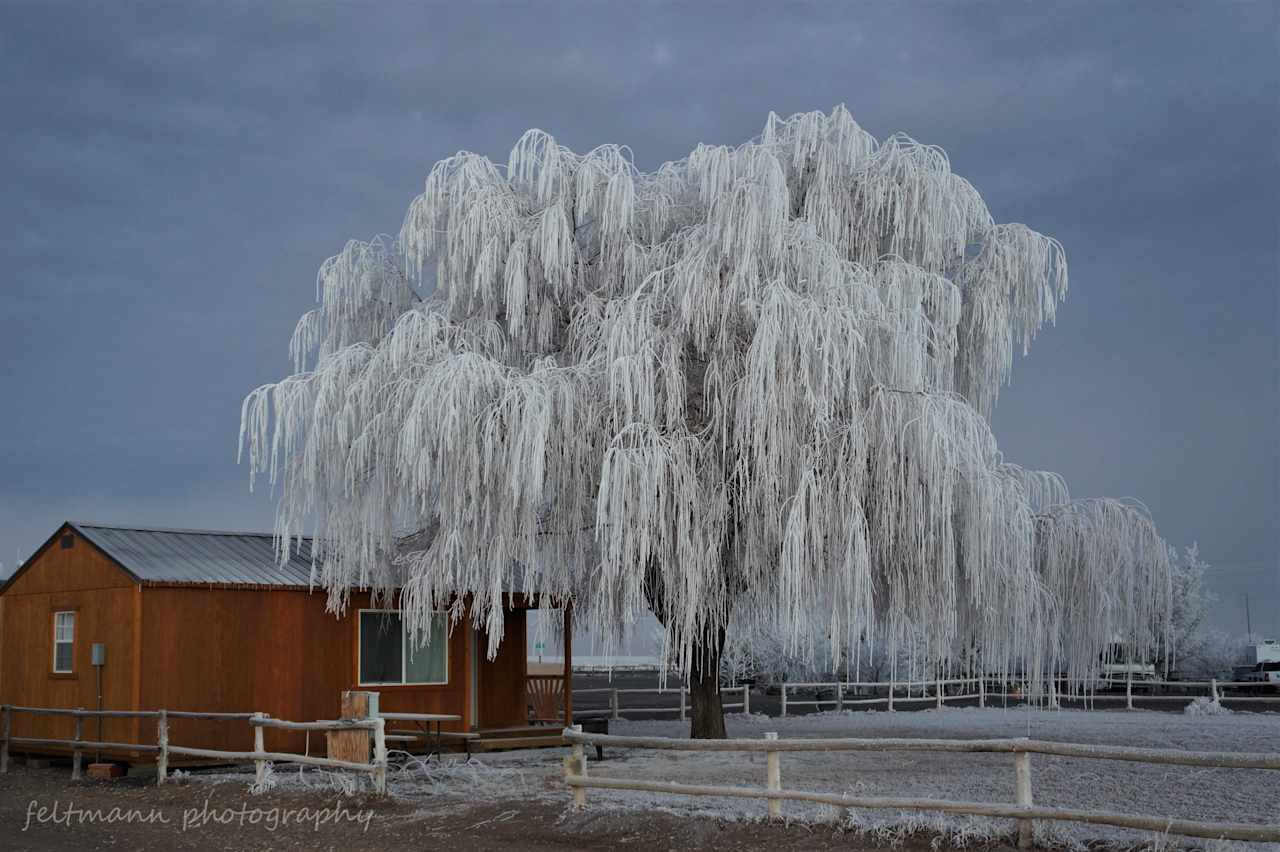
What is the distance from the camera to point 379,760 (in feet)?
41.8

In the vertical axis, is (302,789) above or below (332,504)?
below

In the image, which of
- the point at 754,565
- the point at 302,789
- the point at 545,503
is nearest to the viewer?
the point at 302,789

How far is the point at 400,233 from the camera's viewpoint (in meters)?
16.8

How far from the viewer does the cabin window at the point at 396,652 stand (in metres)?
17.0

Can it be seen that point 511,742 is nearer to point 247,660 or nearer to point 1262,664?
point 247,660

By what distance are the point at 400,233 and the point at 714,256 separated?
14.1ft

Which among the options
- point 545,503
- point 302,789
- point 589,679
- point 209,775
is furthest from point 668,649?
point 589,679

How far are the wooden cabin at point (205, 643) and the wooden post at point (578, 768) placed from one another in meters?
5.11

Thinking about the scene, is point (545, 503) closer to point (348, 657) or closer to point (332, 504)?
point (332, 504)

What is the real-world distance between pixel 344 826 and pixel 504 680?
7512 mm

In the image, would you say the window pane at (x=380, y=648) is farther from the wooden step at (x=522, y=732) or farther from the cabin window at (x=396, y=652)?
the wooden step at (x=522, y=732)

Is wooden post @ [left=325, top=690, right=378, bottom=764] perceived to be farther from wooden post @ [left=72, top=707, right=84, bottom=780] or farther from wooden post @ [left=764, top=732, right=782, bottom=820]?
wooden post @ [left=764, top=732, right=782, bottom=820]

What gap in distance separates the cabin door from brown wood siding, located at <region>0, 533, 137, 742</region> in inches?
193

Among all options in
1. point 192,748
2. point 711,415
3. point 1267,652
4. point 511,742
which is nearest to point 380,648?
point 511,742
